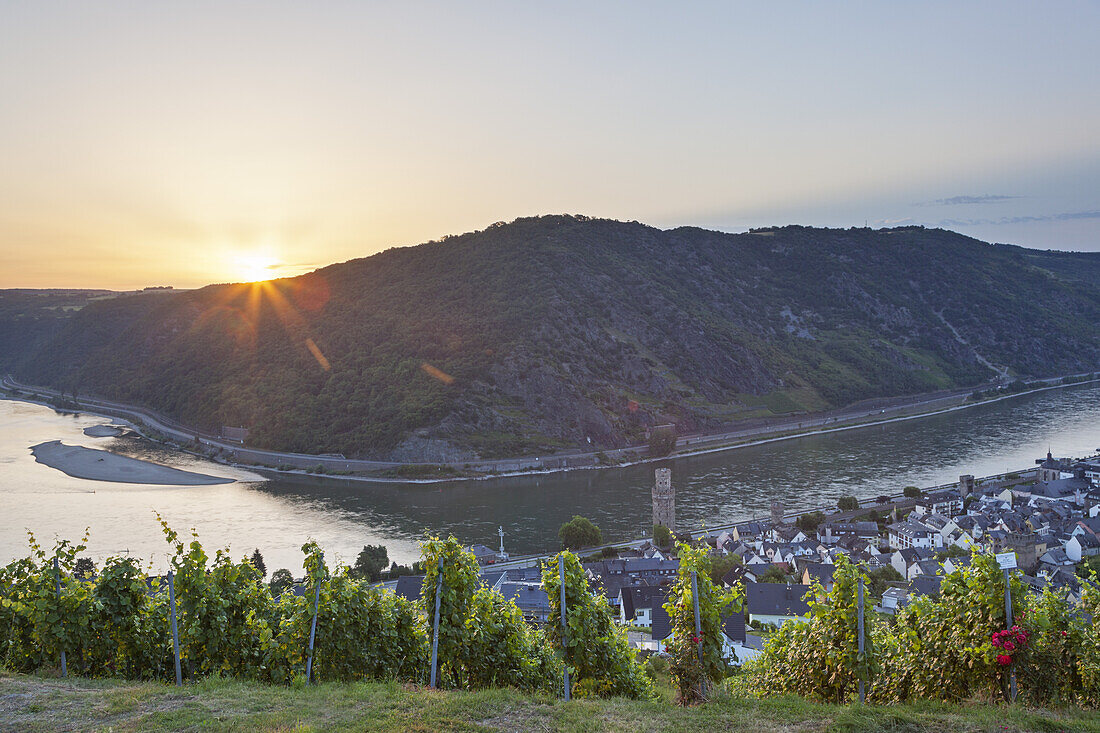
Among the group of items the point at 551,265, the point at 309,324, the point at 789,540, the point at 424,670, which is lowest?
the point at 789,540

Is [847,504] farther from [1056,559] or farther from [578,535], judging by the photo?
[578,535]

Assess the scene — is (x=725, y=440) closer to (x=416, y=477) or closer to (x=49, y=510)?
(x=416, y=477)

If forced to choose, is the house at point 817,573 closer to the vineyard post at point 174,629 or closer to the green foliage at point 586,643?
the green foliage at point 586,643

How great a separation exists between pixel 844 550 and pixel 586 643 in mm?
25283

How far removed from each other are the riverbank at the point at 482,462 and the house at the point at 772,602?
2708 cm

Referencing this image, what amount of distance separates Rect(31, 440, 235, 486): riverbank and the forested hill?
898 centimetres

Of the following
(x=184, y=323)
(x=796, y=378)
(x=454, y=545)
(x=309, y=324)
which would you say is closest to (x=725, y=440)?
(x=796, y=378)

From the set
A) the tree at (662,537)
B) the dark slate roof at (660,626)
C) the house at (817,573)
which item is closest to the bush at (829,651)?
the dark slate roof at (660,626)

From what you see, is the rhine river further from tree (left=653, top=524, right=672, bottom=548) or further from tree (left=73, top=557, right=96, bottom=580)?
tree (left=73, top=557, right=96, bottom=580)

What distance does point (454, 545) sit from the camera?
23.5ft

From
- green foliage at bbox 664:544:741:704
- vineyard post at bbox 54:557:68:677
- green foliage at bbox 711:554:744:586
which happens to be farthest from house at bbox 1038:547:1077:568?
vineyard post at bbox 54:557:68:677

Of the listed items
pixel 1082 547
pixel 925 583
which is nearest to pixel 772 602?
pixel 925 583

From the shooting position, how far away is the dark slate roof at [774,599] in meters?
21.6

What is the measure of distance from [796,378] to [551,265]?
2901cm
